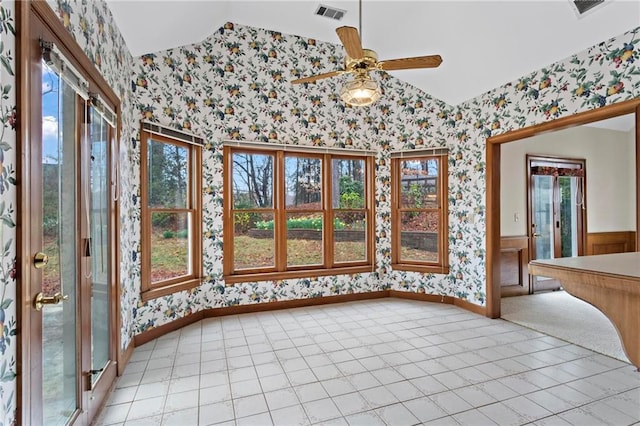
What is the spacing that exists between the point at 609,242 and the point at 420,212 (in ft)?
12.4

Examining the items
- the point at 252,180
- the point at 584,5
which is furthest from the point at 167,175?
the point at 584,5

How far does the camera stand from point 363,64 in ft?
7.66

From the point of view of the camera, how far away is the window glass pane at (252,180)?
407cm

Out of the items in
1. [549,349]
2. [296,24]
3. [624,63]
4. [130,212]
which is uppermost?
[296,24]

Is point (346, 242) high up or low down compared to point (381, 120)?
down

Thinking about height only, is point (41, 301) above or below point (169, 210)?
below

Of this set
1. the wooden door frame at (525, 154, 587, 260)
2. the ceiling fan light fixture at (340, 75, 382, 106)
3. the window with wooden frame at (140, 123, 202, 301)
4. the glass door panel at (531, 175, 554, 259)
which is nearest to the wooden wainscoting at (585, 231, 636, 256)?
the wooden door frame at (525, 154, 587, 260)

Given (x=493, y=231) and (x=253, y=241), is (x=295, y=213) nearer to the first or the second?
(x=253, y=241)

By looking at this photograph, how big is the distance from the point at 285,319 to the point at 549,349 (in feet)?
8.90

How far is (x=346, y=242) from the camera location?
467cm

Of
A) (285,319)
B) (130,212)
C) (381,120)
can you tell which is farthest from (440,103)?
(130,212)

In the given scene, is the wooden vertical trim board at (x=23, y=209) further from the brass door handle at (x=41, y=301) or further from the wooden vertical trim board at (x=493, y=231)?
the wooden vertical trim board at (x=493, y=231)

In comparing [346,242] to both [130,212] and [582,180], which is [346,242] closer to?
[130,212]

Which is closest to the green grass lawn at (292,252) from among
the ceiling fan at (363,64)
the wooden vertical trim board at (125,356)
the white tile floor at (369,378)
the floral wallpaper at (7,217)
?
the white tile floor at (369,378)
